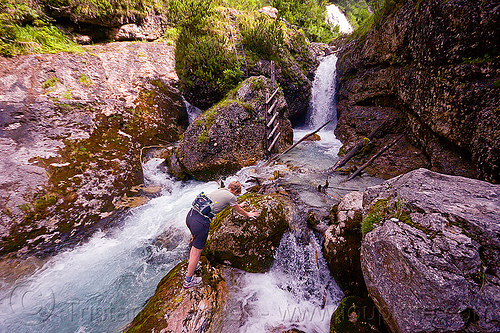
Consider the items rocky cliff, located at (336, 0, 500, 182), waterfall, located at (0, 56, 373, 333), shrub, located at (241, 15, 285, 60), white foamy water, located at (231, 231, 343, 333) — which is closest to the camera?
white foamy water, located at (231, 231, 343, 333)

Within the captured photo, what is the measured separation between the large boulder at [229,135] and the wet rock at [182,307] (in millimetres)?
4498

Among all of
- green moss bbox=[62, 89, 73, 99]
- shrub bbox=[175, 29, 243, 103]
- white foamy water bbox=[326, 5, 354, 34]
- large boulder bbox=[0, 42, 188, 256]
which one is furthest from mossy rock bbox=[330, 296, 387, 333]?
white foamy water bbox=[326, 5, 354, 34]

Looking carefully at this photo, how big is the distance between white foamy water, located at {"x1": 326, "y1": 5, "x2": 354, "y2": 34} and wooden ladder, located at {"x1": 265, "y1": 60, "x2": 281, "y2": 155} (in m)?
19.4

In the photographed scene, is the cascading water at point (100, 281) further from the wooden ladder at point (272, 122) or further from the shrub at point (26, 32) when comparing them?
the shrub at point (26, 32)

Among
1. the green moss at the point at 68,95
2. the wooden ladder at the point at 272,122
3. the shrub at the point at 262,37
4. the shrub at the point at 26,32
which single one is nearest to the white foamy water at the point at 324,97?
the shrub at the point at 262,37

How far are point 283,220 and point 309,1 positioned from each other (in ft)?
74.3

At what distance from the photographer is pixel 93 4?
28.9 feet

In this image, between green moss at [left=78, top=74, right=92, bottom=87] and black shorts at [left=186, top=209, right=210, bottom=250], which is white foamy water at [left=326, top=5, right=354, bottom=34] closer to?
green moss at [left=78, top=74, right=92, bottom=87]

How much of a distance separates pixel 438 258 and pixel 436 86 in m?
5.91

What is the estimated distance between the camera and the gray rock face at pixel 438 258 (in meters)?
1.69

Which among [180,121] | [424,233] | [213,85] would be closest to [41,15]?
[180,121]

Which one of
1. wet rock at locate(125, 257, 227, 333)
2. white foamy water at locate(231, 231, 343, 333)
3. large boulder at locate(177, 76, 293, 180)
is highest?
large boulder at locate(177, 76, 293, 180)

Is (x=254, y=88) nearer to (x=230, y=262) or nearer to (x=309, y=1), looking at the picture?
(x=230, y=262)

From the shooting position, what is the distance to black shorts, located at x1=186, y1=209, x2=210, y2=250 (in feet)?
10.6
